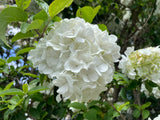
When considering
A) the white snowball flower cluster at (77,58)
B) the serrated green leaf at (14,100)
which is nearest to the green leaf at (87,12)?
the white snowball flower cluster at (77,58)

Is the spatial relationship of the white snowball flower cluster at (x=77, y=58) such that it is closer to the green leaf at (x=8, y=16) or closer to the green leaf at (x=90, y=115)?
the green leaf at (x=8, y=16)

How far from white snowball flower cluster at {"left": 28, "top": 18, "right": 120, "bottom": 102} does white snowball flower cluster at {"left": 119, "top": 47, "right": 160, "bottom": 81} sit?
0.42m

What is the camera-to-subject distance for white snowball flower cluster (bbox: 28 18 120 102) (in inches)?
27.6

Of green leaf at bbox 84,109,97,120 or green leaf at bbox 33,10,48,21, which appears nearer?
green leaf at bbox 33,10,48,21

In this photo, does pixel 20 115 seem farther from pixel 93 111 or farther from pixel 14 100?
pixel 93 111

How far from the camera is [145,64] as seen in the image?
1.13m

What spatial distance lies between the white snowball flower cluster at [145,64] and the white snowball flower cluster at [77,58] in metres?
0.42

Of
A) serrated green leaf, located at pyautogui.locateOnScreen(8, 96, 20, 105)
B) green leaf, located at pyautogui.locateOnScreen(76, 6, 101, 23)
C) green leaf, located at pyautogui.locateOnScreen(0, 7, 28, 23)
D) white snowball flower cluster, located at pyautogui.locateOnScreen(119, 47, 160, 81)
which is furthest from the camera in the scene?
white snowball flower cluster, located at pyautogui.locateOnScreen(119, 47, 160, 81)

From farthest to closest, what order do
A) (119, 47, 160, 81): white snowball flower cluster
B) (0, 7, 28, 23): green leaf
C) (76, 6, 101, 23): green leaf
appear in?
(119, 47, 160, 81): white snowball flower cluster, (76, 6, 101, 23): green leaf, (0, 7, 28, 23): green leaf

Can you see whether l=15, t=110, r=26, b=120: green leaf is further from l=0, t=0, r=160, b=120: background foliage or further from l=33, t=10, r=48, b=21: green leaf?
l=33, t=10, r=48, b=21: green leaf

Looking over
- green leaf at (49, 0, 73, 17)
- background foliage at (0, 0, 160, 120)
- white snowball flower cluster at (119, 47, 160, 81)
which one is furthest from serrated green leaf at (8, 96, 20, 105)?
white snowball flower cluster at (119, 47, 160, 81)

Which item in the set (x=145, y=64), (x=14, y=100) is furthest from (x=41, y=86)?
(x=145, y=64)

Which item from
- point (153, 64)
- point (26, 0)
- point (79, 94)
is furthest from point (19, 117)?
point (153, 64)

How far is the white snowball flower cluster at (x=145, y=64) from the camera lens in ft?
3.60
